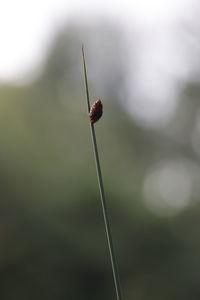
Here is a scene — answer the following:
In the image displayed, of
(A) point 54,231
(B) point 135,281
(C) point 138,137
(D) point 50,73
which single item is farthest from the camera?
(D) point 50,73

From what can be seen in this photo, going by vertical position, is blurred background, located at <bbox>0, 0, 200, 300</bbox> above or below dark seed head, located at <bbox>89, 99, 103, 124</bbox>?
below

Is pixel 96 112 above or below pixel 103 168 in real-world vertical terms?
above

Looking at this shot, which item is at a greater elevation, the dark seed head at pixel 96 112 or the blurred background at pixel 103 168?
the dark seed head at pixel 96 112

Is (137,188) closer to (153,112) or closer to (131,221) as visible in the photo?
(131,221)

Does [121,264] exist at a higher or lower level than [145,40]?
lower

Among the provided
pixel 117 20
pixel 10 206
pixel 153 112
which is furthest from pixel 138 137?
pixel 10 206

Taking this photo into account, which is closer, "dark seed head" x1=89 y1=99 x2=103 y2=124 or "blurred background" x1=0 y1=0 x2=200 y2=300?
"dark seed head" x1=89 y1=99 x2=103 y2=124

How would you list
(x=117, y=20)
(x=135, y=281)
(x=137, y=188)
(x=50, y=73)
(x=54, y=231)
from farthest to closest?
(x=117, y=20) < (x=50, y=73) < (x=137, y=188) < (x=135, y=281) < (x=54, y=231)

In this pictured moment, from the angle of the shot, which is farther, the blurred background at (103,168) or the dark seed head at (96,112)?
the blurred background at (103,168)

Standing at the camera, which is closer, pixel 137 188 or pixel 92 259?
pixel 92 259

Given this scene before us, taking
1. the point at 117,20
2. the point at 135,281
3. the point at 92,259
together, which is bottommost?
the point at 135,281

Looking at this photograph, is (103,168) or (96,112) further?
(103,168)
